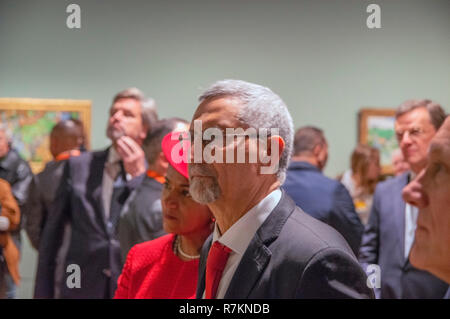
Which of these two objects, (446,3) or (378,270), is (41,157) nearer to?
(378,270)

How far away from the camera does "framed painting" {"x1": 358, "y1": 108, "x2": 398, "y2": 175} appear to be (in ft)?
8.80

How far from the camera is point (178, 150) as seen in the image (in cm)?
168

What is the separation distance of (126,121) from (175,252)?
70 centimetres

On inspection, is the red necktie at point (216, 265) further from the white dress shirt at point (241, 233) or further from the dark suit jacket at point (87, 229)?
the dark suit jacket at point (87, 229)

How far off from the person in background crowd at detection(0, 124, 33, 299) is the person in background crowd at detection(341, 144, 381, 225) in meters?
1.70

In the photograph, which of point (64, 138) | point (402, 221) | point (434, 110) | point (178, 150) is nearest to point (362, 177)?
point (402, 221)

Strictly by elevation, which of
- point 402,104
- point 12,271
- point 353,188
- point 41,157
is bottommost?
point 12,271

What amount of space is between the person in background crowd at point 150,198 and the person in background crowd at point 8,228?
2.98 ft

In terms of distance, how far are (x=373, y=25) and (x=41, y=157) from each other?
1.76 m

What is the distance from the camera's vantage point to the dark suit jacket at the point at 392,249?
2.26 m

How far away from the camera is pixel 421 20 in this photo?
6.55 feet

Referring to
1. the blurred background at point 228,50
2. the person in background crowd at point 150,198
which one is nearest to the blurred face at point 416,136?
the blurred background at point 228,50
